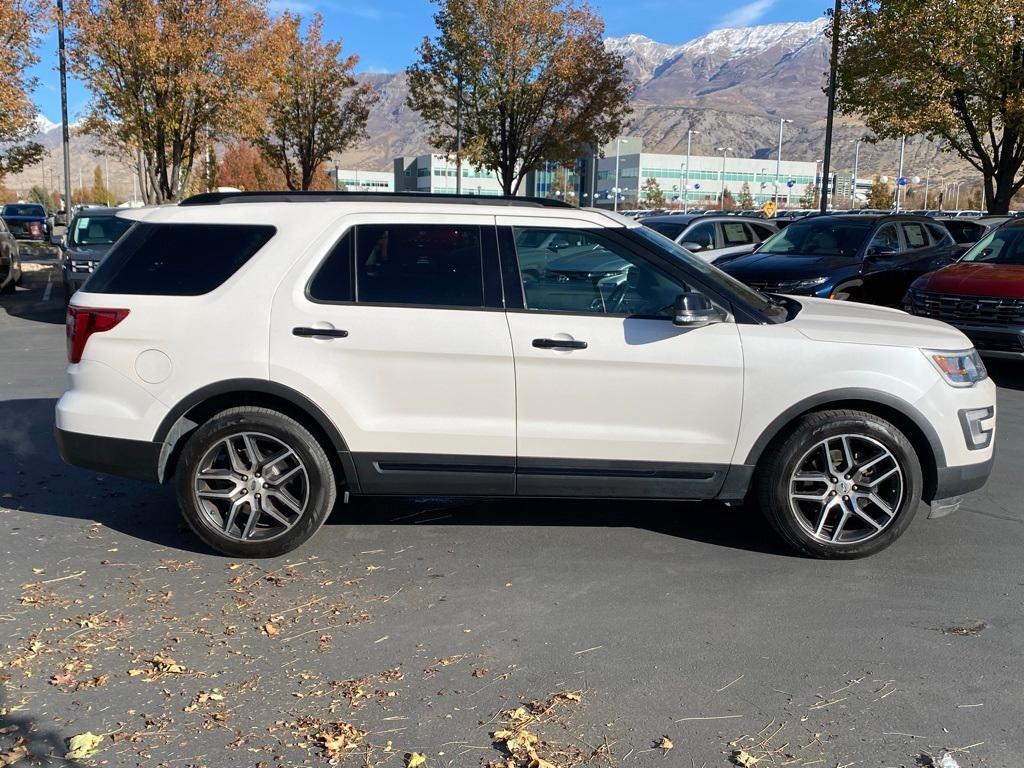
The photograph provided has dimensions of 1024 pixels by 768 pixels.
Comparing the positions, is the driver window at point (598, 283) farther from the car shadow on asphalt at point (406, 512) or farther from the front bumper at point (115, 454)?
the front bumper at point (115, 454)

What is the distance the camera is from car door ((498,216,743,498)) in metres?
4.65

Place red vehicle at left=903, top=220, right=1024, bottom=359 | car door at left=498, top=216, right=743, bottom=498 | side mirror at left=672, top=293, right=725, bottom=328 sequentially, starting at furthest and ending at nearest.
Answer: red vehicle at left=903, top=220, right=1024, bottom=359, car door at left=498, top=216, right=743, bottom=498, side mirror at left=672, top=293, right=725, bottom=328

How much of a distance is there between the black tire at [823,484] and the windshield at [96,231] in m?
13.0

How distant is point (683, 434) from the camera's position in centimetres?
473

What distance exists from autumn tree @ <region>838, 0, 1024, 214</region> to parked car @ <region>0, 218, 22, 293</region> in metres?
17.3

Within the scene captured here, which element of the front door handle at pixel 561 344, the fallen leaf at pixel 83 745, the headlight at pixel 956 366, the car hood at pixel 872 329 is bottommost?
the fallen leaf at pixel 83 745

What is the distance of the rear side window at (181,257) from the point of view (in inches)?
189

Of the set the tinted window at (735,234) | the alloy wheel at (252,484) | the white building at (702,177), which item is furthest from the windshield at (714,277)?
the white building at (702,177)

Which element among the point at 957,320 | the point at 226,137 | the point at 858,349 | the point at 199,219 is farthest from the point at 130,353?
the point at 226,137

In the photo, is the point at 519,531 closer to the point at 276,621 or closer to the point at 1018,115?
the point at 276,621

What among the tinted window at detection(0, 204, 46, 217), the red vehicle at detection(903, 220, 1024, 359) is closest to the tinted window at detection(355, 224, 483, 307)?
the red vehicle at detection(903, 220, 1024, 359)

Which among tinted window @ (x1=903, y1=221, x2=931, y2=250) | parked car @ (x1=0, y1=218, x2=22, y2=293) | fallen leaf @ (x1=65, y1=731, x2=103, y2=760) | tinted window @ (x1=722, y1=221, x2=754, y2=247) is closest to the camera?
fallen leaf @ (x1=65, y1=731, x2=103, y2=760)

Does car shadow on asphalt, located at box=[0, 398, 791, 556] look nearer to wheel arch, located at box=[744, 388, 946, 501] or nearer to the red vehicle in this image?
wheel arch, located at box=[744, 388, 946, 501]

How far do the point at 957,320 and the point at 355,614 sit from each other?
8.24 metres
